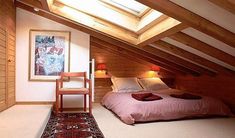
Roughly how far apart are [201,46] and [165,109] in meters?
1.20

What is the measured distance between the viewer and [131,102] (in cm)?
416

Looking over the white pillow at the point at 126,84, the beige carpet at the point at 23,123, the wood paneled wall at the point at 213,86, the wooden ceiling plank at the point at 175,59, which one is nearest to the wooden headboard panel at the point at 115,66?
the white pillow at the point at 126,84

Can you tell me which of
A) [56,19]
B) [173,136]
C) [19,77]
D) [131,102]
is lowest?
[173,136]

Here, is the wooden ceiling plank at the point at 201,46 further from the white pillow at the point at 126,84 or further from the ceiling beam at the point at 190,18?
the white pillow at the point at 126,84

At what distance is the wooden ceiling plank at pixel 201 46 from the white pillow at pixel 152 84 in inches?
93.8

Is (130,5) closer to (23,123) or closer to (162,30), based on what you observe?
(162,30)

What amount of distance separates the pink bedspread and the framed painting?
4.66 feet

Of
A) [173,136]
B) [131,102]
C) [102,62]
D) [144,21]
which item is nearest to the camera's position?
[173,136]

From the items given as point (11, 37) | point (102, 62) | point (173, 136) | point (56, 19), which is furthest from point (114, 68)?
point (173, 136)

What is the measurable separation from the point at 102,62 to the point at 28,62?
Answer: 6.21 ft

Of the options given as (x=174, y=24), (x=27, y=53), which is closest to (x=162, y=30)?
(x=174, y=24)

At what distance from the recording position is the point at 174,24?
297 centimetres

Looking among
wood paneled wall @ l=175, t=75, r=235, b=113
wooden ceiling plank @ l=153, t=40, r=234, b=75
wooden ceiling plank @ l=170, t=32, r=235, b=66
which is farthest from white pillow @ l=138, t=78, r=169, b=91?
wooden ceiling plank @ l=170, t=32, r=235, b=66

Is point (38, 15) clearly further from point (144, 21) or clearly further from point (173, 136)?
point (173, 136)
